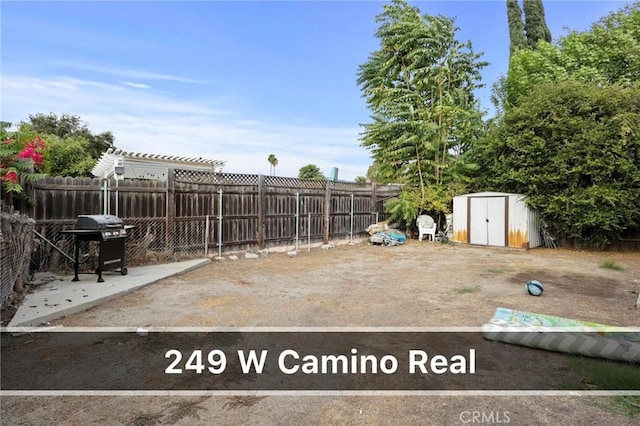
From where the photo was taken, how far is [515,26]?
1966cm

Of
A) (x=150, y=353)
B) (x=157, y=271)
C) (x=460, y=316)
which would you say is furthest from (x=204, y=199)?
(x=460, y=316)

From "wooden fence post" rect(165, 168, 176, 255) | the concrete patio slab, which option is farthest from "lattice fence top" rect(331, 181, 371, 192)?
the concrete patio slab

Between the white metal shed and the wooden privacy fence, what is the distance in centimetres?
383

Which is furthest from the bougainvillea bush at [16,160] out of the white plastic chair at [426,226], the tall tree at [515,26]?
the tall tree at [515,26]

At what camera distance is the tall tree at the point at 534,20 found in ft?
63.7

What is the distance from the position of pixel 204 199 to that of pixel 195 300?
4083 millimetres

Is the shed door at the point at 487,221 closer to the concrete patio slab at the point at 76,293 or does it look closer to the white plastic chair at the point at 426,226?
the white plastic chair at the point at 426,226

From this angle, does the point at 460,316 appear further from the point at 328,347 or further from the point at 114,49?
the point at 114,49

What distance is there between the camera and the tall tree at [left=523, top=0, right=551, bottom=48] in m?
19.4

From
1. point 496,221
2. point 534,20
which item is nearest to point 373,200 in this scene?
point 496,221

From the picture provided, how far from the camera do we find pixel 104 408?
7.37ft

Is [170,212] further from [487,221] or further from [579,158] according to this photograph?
[579,158]

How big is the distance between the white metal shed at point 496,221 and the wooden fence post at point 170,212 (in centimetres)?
920

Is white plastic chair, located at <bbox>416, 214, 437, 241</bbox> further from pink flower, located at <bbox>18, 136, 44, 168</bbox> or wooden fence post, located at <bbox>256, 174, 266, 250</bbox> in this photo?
pink flower, located at <bbox>18, 136, 44, 168</bbox>
